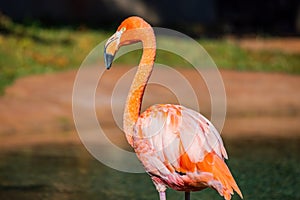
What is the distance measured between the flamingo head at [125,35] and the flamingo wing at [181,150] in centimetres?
54

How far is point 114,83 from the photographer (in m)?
15.4

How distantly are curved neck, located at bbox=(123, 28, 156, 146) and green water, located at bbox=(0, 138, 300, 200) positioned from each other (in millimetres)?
1955

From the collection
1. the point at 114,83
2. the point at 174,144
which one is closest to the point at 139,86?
the point at 174,144

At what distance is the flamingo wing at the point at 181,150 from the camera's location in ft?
23.4

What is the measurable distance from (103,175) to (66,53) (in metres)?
7.74

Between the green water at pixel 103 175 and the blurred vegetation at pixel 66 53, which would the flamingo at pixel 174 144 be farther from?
the blurred vegetation at pixel 66 53

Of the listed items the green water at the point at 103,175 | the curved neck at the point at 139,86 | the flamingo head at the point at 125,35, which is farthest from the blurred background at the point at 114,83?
the flamingo head at the point at 125,35

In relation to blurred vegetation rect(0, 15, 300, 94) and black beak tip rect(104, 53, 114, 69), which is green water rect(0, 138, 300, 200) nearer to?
black beak tip rect(104, 53, 114, 69)

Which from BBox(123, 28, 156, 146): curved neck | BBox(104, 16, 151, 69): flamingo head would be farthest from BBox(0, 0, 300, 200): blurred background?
BBox(104, 16, 151, 69): flamingo head

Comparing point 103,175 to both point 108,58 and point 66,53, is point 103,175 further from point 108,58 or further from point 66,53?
point 66,53

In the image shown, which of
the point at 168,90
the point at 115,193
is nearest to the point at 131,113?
the point at 115,193

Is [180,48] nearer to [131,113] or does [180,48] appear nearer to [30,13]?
[30,13]

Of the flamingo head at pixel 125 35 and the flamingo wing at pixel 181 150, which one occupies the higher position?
the flamingo head at pixel 125 35

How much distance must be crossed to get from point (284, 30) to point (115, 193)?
55.9 feet
